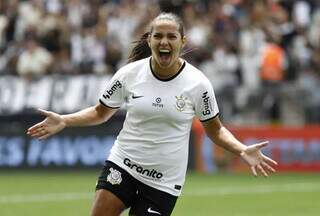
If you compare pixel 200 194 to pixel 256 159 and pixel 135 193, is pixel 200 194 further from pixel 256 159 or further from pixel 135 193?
pixel 256 159

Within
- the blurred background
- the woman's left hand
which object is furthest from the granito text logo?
the blurred background

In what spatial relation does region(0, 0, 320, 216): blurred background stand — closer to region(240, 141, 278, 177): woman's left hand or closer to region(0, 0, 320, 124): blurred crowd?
region(0, 0, 320, 124): blurred crowd

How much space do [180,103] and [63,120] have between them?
1.02 metres

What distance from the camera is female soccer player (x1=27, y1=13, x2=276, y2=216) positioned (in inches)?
326

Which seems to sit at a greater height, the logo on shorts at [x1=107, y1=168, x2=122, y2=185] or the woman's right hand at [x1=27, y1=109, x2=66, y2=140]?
the woman's right hand at [x1=27, y1=109, x2=66, y2=140]

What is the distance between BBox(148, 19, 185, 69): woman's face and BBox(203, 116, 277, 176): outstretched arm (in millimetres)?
731

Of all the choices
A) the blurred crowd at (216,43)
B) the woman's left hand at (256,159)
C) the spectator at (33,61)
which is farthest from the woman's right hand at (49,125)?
the spectator at (33,61)

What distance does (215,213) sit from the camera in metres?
14.7

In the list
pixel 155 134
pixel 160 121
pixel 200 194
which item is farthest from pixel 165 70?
pixel 200 194

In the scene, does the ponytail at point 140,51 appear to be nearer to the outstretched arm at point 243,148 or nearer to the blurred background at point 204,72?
the outstretched arm at point 243,148

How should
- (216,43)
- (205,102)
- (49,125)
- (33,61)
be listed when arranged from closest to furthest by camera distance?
(205,102) < (49,125) < (216,43) < (33,61)

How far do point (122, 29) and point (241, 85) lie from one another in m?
3.16

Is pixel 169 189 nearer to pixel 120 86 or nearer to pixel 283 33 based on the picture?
pixel 120 86

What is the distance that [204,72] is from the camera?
21234 millimetres
